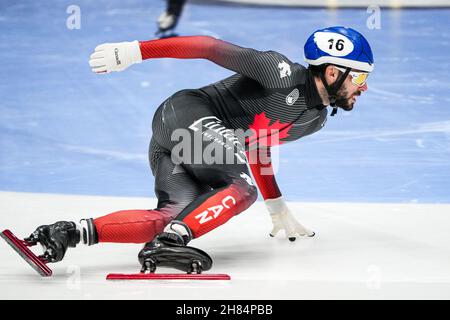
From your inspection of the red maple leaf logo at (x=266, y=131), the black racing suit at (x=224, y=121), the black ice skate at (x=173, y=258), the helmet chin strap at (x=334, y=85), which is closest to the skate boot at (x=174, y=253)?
the black ice skate at (x=173, y=258)

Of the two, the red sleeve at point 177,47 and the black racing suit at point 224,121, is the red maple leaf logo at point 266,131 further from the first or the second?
the red sleeve at point 177,47

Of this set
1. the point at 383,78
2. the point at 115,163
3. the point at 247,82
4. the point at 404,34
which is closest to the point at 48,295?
the point at 247,82

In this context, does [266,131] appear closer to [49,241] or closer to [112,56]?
[112,56]

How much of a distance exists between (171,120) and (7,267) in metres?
1.07

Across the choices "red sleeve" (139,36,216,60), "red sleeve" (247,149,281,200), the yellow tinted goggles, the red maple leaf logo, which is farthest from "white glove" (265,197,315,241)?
"red sleeve" (139,36,216,60)

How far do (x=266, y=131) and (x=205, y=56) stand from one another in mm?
526

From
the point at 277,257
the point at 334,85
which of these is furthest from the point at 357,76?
the point at 277,257

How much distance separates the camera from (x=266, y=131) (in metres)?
4.49

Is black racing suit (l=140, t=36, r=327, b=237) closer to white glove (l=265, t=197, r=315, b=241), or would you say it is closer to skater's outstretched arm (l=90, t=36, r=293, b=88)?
skater's outstretched arm (l=90, t=36, r=293, b=88)

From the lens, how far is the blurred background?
686 cm

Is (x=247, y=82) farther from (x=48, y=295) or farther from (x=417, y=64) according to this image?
(x=417, y=64)

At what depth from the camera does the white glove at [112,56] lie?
4129 mm
